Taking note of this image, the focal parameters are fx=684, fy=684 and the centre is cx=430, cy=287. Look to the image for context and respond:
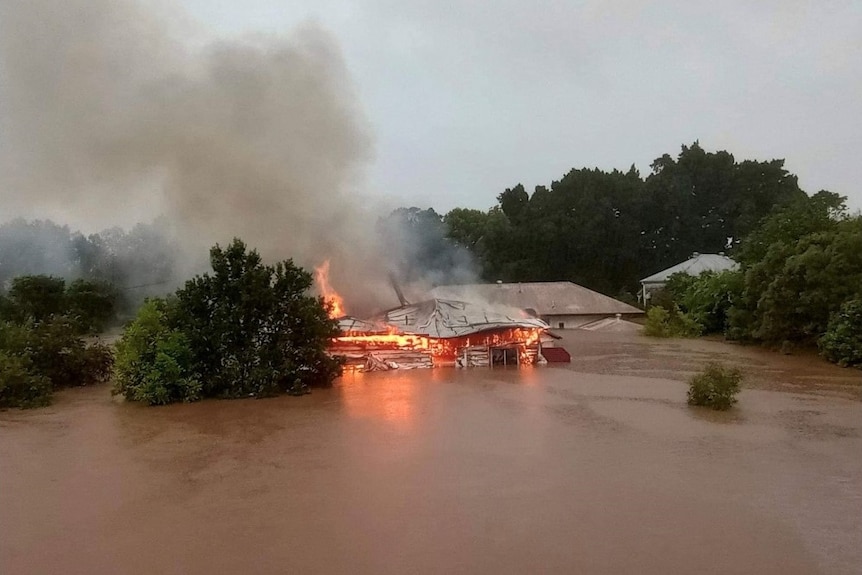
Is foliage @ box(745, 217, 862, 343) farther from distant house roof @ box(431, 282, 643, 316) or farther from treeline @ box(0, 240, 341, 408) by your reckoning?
treeline @ box(0, 240, 341, 408)

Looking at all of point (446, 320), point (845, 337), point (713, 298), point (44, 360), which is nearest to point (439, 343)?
point (446, 320)

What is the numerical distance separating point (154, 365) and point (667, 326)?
87.7 feet

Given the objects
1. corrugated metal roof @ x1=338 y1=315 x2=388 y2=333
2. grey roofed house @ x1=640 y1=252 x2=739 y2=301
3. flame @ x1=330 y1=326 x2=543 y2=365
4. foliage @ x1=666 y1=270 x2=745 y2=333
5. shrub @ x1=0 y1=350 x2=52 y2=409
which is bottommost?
shrub @ x1=0 y1=350 x2=52 y2=409

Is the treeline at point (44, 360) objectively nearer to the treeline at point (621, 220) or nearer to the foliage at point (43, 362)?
the foliage at point (43, 362)

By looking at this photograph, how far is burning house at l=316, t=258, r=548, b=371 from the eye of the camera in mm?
23047

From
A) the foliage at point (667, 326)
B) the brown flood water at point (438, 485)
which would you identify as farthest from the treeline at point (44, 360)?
the foliage at point (667, 326)

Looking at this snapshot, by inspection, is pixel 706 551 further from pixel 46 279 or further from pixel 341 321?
pixel 46 279

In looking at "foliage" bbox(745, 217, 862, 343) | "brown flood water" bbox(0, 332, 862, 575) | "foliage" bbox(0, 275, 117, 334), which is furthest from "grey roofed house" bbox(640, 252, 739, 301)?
"foliage" bbox(0, 275, 117, 334)

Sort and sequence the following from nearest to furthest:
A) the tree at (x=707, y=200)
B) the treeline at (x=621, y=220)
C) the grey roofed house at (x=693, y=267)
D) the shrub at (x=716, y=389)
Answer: the shrub at (x=716, y=389) < the grey roofed house at (x=693, y=267) < the treeline at (x=621, y=220) < the tree at (x=707, y=200)

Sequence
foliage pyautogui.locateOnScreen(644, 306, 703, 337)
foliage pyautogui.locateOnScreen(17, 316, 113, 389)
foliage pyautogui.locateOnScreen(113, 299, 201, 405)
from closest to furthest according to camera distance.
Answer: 1. foliage pyautogui.locateOnScreen(113, 299, 201, 405)
2. foliage pyautogui.locateOnScreen(17, 316, 113, 389)
3. foliage pyautogui.locateOnScreen(644, 306, 703, 337)

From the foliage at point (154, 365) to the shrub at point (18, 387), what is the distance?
1.96 metres

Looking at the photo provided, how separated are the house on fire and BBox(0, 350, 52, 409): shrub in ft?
27.8

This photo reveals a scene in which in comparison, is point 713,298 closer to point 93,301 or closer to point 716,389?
point 716,389

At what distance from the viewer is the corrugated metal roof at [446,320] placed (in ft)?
77.6
